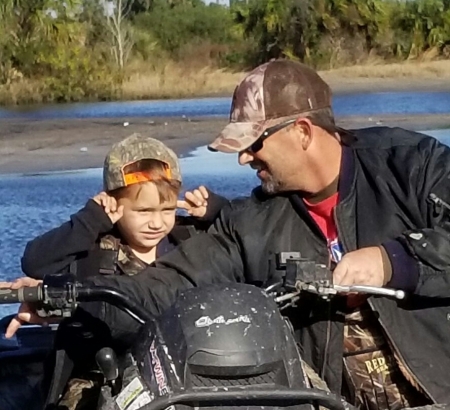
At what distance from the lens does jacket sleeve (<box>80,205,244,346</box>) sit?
3.66 metres

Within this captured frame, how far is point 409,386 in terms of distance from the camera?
12.6 ft

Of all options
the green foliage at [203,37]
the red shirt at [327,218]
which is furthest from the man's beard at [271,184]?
the green foliage at [203,37]

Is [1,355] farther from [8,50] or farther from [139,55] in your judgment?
[139,55]

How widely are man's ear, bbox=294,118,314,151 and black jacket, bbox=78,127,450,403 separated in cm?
15

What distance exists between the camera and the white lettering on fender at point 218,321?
109 inches

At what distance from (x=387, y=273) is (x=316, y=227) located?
1.68 ft

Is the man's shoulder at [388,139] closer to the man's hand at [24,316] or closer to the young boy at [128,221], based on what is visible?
the young boy at [128,221]

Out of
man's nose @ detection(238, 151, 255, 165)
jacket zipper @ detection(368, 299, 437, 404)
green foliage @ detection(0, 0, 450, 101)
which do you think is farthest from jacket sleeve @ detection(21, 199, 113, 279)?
green foliage @ detection(0, 0, 450, 101)

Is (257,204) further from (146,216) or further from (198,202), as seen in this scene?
(146,216)

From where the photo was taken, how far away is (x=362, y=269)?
135 inches

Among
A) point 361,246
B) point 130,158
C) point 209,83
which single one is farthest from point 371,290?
point 209,83

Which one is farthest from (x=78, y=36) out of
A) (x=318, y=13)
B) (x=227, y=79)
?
(x=318, y=13)

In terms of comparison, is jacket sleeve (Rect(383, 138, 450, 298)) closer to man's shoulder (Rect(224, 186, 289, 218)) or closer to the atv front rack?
man's shoulder (Rect(224, 186, 289, 218))

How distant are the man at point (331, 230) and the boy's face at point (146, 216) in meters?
0.37
